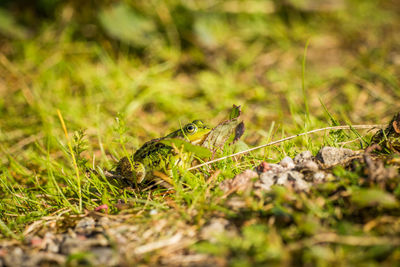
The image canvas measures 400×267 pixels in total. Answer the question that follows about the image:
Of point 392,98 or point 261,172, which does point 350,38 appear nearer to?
point 392,98

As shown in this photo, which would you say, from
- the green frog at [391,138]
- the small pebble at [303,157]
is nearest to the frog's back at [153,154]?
the small pebble at [303,157]

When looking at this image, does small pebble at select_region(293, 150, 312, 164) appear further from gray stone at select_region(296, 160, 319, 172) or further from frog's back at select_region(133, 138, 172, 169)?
frog's back at select_region(133, 138, 172, 169)

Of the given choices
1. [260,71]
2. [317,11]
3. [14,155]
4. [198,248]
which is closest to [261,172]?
[198,248]

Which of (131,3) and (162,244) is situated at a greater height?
(131,3)

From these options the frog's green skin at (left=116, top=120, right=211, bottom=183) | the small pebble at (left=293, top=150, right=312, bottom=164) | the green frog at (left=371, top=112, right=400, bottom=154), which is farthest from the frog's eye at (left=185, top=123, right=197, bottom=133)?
the green frog at (left=371, top=112, right=400, bottom=154)

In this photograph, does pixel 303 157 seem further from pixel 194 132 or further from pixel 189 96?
pixel 189 96

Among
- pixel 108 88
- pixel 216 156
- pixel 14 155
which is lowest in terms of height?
pixel 216 156
